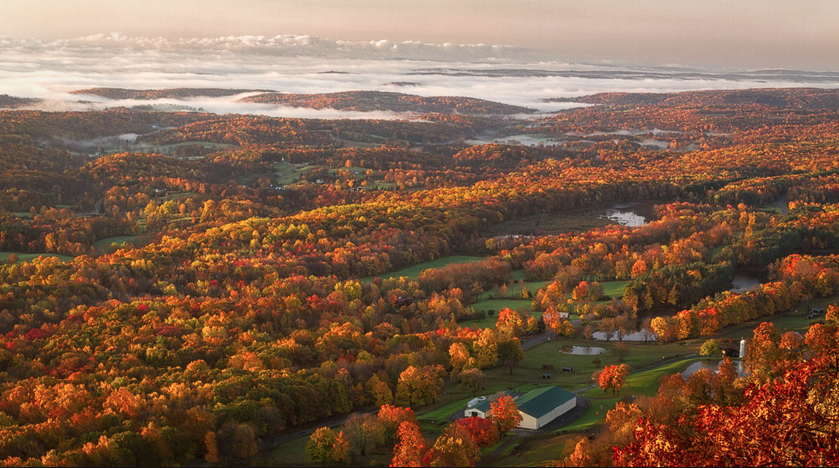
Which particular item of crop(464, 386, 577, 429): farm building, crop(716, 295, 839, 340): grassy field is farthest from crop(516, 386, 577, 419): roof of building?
crop(716, 295, 839, 340): grassy field

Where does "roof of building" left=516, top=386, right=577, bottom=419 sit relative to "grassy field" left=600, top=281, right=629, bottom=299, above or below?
above

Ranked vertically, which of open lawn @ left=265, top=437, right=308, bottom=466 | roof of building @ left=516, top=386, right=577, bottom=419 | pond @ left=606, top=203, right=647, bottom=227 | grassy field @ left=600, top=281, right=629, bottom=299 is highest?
roof of building @ left=516, top=386, right=577, bottom=419

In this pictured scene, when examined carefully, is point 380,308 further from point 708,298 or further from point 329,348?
point 708,298

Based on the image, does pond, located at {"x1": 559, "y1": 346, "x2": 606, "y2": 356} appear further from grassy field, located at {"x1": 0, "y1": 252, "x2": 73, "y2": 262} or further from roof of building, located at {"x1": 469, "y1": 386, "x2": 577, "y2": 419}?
grassy field, located at {"x1": 0, "y1": 252, "x2": 73, "y2": 262}

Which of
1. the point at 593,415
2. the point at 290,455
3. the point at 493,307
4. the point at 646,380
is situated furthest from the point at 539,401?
the point at 493,307

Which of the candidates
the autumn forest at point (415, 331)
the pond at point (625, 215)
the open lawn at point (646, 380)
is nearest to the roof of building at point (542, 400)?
the autumn forest at point (415, 331)
